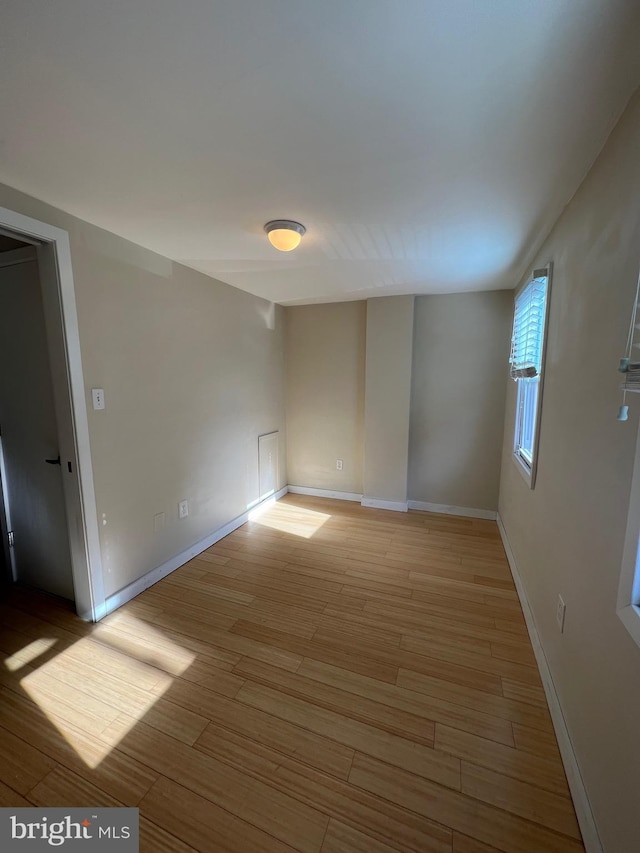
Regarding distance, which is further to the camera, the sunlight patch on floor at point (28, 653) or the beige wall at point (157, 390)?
the beige wall at point (157, 390)

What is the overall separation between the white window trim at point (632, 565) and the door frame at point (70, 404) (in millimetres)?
2417

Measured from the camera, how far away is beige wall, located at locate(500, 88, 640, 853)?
3.12 ft

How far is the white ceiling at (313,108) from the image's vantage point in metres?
0.83

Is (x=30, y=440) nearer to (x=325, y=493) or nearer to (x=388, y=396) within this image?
(x=325, y=493)

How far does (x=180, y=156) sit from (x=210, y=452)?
2084mm

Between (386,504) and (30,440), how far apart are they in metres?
3.16

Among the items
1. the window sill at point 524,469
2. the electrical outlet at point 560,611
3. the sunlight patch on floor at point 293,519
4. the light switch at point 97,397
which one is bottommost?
the sunlight patch on floor at point 293,519

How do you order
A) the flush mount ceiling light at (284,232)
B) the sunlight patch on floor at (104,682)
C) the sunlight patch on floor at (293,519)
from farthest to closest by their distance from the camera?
the sunlight patch on floor at (293,519)
the flush mount ceiling light at (284,232)
the sunlight patch on floor at (104,682)

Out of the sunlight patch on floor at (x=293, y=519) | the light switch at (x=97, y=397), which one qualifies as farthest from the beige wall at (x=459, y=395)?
the light switch at (x=97, y=397)

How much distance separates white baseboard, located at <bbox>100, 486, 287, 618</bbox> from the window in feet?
8.15

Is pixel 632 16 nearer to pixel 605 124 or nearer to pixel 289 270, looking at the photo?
pixel 605 124

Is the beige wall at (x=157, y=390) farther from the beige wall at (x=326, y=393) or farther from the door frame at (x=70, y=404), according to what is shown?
the beige wall at (x=326, y=393)

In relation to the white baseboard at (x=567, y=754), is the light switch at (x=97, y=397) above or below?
above

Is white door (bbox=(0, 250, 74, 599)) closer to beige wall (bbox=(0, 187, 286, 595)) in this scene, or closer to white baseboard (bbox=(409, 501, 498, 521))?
beige wall (bbox=(0, 187, 286, 595))
